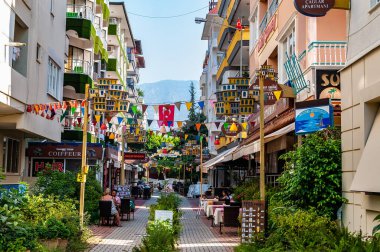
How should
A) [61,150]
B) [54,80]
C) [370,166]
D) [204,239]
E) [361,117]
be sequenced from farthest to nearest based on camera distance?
[61,150] < [54,80] < [204,239] < [361,117] < [370,166]

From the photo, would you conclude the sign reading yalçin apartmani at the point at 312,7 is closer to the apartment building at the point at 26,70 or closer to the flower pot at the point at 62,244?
the flower pot at the point at 62,244

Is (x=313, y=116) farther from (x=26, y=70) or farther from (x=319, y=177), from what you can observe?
(x=26, y=70)

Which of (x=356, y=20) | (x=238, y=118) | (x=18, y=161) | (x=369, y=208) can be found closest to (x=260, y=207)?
(x=369, y=208)

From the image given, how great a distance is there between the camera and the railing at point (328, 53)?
1577cm

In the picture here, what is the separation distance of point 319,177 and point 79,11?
25.7 m

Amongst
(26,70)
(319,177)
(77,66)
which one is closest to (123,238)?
(26,70)

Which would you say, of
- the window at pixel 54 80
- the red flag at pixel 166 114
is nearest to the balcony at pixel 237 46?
the red flag at pixel 166 114

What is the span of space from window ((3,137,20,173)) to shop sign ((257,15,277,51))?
11664 mm

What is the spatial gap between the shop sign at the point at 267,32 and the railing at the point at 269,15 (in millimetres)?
305

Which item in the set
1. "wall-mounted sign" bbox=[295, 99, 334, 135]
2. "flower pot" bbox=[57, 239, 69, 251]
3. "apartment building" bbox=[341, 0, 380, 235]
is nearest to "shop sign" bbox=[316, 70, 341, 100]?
"wall-mounted sign" bbox=[295, 99, 334, 135]

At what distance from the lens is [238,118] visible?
37781 millimetres

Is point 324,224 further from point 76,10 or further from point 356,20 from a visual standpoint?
point 76,10

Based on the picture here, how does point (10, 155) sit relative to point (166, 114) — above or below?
below

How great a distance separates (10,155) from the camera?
24.5 m
